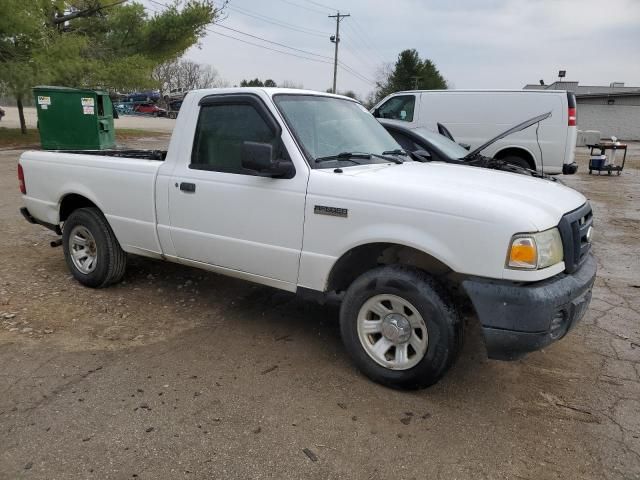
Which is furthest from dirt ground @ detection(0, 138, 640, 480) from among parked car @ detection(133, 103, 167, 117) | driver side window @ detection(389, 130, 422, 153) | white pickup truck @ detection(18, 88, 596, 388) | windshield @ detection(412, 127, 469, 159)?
parked car @ detection(133, 103, 167, 117)

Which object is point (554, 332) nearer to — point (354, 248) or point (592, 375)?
point (592, 375)

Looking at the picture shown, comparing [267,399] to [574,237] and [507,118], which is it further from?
[507,118]

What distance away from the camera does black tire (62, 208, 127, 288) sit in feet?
15.7

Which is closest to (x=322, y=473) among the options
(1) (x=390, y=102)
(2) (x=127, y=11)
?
(1) (x=390, y=102)

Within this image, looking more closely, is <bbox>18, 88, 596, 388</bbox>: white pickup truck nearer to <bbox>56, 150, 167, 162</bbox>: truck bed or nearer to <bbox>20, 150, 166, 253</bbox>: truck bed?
<bbox>20, 150, 166, 253</bbox>: truck bed

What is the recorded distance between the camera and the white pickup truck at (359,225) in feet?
9.48

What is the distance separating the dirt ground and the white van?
22.7 ft

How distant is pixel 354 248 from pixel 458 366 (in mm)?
1189

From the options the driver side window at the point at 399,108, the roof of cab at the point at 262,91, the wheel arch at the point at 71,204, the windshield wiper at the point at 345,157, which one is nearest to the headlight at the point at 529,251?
the windshield wiper at the point at 345,157

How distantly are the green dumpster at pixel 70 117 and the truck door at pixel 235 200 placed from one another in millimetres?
12276

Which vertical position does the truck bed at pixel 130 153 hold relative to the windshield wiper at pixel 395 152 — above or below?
below

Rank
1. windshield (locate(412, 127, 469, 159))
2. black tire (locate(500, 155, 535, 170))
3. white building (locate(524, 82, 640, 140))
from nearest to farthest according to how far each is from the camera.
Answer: windshield (locate(412, 127, 469, 159))
black tire (locate(500, 155, 535, 170))
white building (locate(524, 82, 640, 140))

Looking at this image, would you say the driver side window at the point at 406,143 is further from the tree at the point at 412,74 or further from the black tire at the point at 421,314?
the tree at the point at 412,74

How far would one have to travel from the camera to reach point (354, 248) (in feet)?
11.0
